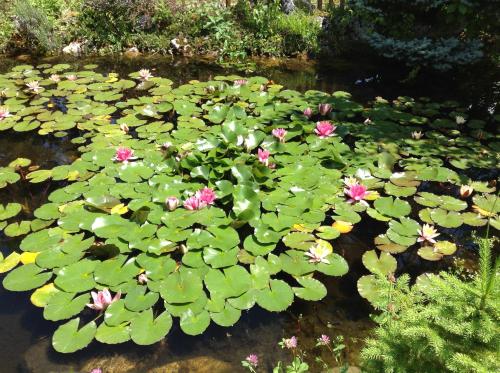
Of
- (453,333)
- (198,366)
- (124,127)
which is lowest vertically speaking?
(198,366)

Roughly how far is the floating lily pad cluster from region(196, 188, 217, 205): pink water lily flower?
1.5 inches

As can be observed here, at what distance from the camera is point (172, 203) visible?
371 centimetres

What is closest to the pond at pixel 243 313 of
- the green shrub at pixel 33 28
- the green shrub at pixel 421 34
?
the green shrub at pixel 421 34

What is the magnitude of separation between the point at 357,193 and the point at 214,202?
4.82ft

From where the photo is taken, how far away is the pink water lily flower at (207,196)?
3.80 meters

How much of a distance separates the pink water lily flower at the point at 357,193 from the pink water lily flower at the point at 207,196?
1.40m

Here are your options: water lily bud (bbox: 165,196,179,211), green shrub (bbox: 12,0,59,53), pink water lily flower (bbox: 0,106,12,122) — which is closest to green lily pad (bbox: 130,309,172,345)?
water lily bud (bbox: 165,196,179,211)

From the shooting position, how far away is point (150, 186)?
163 inches

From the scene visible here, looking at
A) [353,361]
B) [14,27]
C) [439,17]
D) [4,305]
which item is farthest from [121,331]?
[14,27]

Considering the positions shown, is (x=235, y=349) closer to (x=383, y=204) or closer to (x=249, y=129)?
(x=383, y=204)

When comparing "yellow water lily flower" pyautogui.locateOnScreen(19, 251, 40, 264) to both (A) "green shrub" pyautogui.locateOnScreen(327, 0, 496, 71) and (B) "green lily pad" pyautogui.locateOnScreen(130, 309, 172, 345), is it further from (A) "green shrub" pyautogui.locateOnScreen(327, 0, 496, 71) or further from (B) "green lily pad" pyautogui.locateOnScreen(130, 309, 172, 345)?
(A) "green shrub" pyautogui.locateOnScreen(327, 0, 496, 71)

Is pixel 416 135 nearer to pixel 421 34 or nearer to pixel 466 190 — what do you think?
pixel 466 190

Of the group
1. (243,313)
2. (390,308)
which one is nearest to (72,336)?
(243,313)

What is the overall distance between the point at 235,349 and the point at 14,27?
9642 mm
